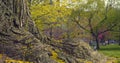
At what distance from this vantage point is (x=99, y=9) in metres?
38.9

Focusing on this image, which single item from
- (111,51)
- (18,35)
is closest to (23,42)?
(18,35)

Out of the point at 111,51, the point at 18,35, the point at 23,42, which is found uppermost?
the point at 18,35

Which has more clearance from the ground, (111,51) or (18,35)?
(18,35)

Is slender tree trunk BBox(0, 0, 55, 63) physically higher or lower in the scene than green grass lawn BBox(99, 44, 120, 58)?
higher

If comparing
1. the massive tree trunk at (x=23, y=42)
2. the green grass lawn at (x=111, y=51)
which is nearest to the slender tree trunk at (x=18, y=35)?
the massive tree trunk at (x=23, y=42)

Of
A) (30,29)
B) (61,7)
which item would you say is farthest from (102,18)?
(30,29)

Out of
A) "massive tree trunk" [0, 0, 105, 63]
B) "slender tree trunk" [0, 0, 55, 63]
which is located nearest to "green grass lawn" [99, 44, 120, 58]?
"massive tree trunk" [0, 0, 105, 63]

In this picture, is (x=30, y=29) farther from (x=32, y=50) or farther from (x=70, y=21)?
(x=70, y=21)

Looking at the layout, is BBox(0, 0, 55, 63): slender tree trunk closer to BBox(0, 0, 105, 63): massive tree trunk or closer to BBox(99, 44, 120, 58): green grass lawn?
BBox(0, 0, 105, 63): massive tree trunk

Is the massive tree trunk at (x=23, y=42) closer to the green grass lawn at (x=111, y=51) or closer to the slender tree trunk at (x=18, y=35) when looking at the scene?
the slender tree trunk at (x=18, y=35)

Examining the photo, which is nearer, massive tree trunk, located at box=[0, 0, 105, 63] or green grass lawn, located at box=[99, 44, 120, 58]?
massive tree trunk, located at box=[0, 0, 105, 63]

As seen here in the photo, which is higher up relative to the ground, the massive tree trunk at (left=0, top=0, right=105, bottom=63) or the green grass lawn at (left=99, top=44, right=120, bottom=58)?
the massive tree trunk at (left=0, top=0, right=105, bottom=63)

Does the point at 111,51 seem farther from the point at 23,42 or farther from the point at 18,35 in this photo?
the point at 23,42

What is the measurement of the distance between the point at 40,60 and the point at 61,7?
45.7ft
